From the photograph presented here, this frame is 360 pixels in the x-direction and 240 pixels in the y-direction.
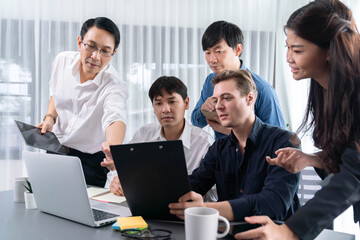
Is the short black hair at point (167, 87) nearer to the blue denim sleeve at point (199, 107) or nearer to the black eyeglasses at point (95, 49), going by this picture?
the blue denim sleeve at point (199, 107)

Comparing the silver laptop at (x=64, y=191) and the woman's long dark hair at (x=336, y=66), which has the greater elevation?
the woman's long dark hair at (x=336, y=66)

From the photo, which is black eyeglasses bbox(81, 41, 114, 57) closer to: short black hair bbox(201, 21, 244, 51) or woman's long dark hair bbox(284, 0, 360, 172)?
short black hair bbox(201, 21, 244, 51)

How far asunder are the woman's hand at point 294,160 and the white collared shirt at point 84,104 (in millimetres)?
953

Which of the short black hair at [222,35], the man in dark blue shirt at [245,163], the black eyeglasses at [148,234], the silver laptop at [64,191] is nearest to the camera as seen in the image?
the black eyeglasses at [148,234]

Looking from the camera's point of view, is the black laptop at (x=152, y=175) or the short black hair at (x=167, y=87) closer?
the black laptop at (x=152, y=175)

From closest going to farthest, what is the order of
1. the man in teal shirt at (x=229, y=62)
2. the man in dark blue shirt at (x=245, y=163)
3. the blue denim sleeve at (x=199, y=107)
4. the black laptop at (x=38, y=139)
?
the man in dark blue shirt at (x=245, y=163) → the black laptop at (x=38, y=139) → the man in teal shirt at (x=229, y=62) → the blue denim sleeve at (x=199, y=107)

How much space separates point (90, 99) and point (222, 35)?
91cm

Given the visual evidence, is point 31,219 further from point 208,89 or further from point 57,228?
point 208,89

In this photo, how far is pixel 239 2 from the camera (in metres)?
3.87

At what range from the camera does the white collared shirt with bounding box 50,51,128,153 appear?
6.33 ft

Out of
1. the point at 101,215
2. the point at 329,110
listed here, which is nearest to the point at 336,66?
the point at 329,110

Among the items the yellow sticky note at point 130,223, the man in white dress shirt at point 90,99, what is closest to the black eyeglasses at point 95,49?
the man in white dress shirt at point 90,99

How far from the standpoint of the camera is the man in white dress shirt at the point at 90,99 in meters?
1.89

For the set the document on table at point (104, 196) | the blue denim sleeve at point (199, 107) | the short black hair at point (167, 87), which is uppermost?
the short black hair at point (167, 87)
